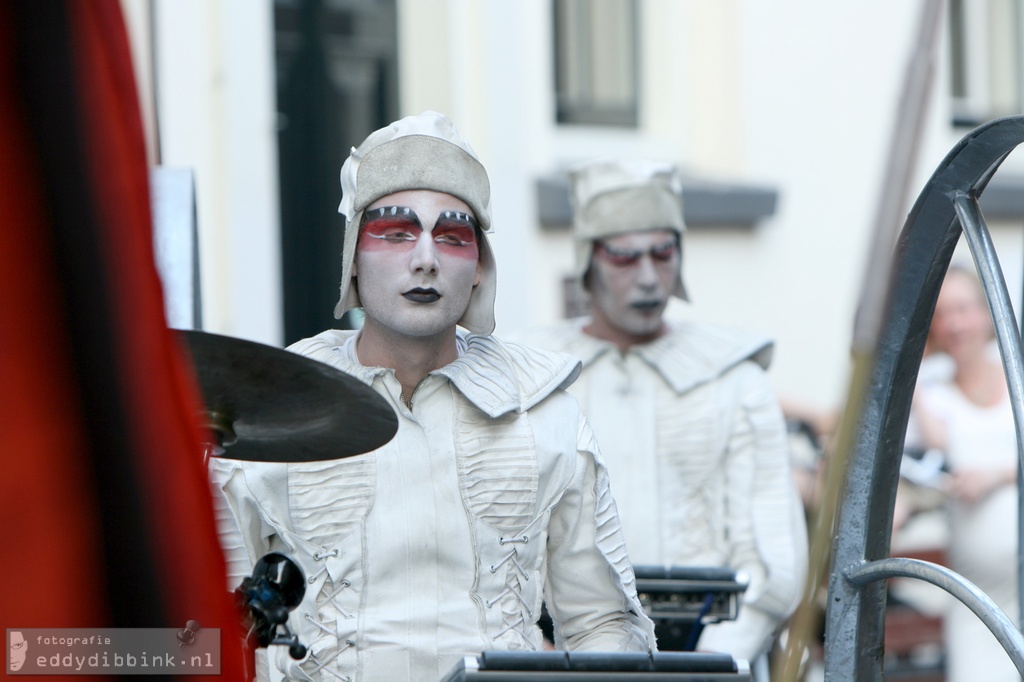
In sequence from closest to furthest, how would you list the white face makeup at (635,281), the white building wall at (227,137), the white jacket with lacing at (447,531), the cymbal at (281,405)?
the cymbal at (281,405)
the white jacket with lacing at (447,531)
the white face makeup at (635,281)
the white building wall at (227,137)

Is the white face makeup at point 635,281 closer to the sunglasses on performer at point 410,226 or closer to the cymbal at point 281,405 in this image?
the sunglasses on performer at point 410,226

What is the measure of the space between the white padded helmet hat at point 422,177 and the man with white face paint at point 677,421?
5.65 feet

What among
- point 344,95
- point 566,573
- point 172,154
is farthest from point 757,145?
point 566,573

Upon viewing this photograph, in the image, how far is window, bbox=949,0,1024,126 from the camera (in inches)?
441

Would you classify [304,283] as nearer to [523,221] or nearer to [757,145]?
[523,221]

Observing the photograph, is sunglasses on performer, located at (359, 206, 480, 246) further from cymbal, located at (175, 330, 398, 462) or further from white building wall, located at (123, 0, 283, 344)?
white building wall, located at (123, 0, 283, 344)

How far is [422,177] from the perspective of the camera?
3010mm

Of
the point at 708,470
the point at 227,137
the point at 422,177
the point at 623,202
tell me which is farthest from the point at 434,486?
the point at 227,137

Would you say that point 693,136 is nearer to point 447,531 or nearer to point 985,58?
point 985,58

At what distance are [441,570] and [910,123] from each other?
7.21 metres

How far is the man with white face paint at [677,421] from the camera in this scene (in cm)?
467

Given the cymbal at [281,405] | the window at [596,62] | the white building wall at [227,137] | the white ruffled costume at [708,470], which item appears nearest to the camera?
the cymbal at [281,405]

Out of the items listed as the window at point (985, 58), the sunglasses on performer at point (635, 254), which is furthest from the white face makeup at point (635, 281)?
the window at point (985, 58)

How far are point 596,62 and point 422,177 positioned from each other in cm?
676
